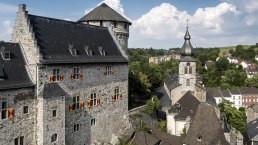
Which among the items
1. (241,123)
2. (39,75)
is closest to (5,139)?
(39,75)

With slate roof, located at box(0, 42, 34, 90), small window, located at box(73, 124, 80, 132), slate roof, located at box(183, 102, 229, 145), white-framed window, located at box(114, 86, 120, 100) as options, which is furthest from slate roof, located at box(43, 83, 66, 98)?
slate roof, located at box(183, 102, 229, 145)

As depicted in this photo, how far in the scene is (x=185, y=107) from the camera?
1946 inches

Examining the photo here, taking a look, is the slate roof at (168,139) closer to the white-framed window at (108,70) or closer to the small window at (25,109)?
the white-framed window at (108,70)

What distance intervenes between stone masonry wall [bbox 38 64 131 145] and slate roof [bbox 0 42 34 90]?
4.29ft

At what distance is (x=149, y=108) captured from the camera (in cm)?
4597

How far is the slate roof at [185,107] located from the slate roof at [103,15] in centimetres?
1512

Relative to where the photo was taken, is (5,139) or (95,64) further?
(95,64)

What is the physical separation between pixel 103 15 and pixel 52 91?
17.0m

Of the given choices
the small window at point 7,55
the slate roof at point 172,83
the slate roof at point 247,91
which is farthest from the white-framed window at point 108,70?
the slate roof at point 247,91

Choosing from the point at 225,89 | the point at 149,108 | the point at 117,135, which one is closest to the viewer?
the point at 117,135

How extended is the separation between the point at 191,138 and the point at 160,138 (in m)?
4.09

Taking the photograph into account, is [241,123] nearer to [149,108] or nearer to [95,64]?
[149,108]

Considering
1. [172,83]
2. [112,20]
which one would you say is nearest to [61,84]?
[112,20]

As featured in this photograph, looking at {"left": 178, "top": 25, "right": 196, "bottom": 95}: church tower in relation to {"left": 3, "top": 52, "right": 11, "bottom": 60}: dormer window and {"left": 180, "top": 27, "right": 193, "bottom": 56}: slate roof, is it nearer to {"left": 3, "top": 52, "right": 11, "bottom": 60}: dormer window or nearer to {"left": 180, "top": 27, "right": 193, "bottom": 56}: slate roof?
{"left": 180, "top": 27, "right": 193, "bottom": 56}: slate roof
